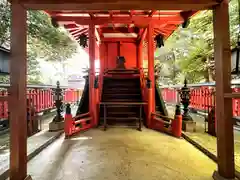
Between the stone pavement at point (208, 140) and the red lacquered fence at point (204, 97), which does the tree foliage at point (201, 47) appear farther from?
the stone pavement at point (208, 140)

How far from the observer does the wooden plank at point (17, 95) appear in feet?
7.70

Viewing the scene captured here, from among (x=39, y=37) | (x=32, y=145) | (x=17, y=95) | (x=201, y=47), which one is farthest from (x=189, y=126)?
(x=39, y=37)

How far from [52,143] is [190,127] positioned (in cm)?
332

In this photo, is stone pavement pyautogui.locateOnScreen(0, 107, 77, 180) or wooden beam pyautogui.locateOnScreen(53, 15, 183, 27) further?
wooden beam pyautogui.locateOnScreen(53, 15, 183, 27)

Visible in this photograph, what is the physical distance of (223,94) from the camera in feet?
8.10

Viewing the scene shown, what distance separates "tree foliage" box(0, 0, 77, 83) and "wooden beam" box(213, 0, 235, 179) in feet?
17.6

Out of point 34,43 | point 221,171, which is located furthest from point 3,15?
point 221,171

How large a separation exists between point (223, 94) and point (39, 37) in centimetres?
731

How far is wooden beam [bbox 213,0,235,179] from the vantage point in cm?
246

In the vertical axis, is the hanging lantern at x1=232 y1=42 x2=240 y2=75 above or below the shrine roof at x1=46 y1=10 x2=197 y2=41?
below

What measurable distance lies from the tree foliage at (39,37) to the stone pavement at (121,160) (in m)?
3.79

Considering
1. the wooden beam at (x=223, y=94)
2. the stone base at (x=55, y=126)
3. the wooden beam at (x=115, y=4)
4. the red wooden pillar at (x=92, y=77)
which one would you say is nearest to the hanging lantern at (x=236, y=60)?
the wooden beam at (x=223, y=94)

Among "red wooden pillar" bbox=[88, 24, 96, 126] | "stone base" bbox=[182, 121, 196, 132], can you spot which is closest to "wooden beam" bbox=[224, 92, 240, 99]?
"stone base" bbox=[182, 121, 196, 132]

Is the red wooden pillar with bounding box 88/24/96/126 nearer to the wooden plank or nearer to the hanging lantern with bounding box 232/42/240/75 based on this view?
the wooden plank
